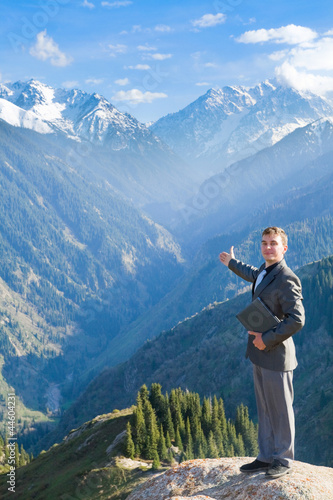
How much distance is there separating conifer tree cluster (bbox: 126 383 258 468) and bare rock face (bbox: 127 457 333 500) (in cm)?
3227

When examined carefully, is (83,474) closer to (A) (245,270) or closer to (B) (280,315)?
(A) (245,270)

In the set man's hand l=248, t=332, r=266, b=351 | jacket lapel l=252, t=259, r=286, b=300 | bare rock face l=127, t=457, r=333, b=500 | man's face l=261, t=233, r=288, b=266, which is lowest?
bare rock face l=127, t=457, r=333, b=500

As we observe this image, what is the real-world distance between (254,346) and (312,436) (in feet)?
375

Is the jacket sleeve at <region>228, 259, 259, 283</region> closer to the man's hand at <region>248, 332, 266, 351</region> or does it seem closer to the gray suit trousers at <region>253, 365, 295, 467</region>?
the man's hand at <region>248, 332, 266, 351</region>

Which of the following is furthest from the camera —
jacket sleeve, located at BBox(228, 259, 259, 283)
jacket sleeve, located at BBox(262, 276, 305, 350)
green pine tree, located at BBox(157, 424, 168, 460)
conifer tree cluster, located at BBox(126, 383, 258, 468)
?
green pine tree, located at BBox(157, 424, 168, 460)

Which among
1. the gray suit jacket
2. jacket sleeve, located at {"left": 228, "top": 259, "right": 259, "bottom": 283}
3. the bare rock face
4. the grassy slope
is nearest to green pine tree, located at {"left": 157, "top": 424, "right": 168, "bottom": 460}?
the grassy slope

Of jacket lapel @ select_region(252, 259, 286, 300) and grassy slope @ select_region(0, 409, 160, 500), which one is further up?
jacket lapel @ select_region(252, 259, 286, 300)

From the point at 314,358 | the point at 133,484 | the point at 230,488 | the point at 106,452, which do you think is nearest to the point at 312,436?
the point at 314,358

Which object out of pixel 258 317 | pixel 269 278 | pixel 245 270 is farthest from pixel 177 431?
pixel 269 278

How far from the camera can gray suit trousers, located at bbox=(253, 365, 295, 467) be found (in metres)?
13.9

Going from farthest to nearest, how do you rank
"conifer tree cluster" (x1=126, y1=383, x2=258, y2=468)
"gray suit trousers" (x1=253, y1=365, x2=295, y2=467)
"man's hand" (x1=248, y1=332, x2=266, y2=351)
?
"conifer tree cluster" (x1=126, y1=383, x2=258, y2=468) < "gray suit trousers" (x1=253, y1=365, x2=295, y2=467) < "man's hand" (x1=248, y1=332, x2=266, y2=351)

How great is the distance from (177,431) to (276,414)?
45.2m

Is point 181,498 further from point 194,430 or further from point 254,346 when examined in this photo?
point 194,430

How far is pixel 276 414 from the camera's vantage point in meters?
14.2
